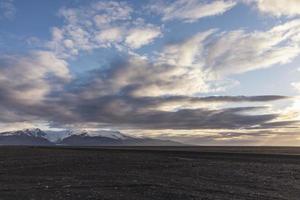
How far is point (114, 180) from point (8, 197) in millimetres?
8851

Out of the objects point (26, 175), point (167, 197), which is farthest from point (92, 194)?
point (26, 175)

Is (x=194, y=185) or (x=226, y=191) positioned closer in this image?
(x=226, y=191)

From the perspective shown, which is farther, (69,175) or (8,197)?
(69,175)

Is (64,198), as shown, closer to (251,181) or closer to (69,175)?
(69,175)

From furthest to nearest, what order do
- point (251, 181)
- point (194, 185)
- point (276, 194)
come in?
point (251, 181) → point (194, 185) → point (276, 194)

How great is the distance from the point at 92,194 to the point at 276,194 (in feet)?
32.8

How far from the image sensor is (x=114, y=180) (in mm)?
29438

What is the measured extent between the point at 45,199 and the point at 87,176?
10800mm

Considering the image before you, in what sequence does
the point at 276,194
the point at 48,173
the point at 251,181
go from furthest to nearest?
1. the point at 48,173
2. the point at 251,181
3. the point at 276,194

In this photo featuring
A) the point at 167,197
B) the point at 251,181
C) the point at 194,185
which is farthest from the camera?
the point at 251,181

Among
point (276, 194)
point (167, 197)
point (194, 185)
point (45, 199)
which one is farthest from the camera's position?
point (194, 185)

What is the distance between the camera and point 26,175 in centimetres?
3278

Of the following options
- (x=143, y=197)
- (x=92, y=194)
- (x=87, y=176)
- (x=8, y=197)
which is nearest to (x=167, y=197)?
(x=143, y=197)

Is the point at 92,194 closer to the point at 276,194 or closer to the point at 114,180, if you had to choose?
the point at 114,180
